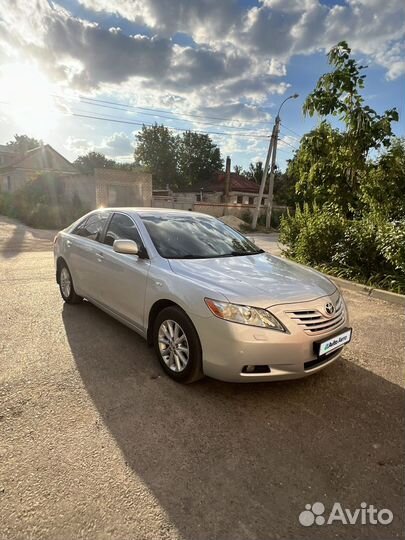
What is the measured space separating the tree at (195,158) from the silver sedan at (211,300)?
50.9 meters

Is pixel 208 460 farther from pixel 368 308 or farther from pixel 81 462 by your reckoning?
pixel 368 308

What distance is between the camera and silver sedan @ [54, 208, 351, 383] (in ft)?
8.20

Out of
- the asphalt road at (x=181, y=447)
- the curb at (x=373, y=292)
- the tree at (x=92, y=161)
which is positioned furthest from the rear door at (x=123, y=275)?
the tree at (x=92, y=161)

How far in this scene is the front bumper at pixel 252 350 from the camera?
8.05 feet

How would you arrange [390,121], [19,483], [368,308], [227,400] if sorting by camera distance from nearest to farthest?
1. [19,483]
2. [227,400]
3. [368,308]
4. [390,121]

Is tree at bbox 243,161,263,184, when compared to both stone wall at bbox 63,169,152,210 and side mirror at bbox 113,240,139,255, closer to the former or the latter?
stone wall at bbox 63,169,152,210

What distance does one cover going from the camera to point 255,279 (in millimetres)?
2898

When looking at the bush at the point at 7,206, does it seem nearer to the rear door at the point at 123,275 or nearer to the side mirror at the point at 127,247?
the rear door at the point at 123,275

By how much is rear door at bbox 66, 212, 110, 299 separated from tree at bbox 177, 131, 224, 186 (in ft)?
164

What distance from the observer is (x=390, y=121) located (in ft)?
23.2

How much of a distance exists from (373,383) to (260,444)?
1481 mm

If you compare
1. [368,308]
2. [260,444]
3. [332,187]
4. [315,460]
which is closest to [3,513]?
[260,444]

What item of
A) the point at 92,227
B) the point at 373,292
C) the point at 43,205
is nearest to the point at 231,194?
the point at 43,205

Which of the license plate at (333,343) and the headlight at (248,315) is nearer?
the headlight at (248,315)
